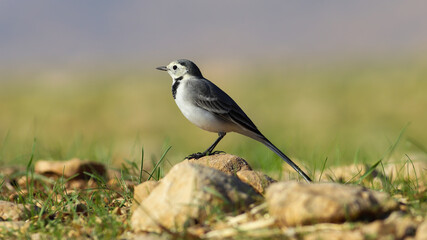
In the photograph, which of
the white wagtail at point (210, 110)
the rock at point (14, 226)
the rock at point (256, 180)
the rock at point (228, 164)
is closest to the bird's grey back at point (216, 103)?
the white wagtail at point (210, 110)

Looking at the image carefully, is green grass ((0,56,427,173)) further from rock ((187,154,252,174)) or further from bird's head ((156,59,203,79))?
rock ((187,154,252,174))

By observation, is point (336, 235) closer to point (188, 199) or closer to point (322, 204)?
point (322, 204)

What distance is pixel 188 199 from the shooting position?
340cm

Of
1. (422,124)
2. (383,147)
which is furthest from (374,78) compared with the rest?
(383,147)

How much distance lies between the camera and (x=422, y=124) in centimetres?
1748

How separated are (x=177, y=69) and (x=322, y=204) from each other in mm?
3517

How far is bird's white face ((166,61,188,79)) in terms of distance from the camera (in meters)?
6.22

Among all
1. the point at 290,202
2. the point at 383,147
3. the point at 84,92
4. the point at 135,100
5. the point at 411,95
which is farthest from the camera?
the point at 84,92

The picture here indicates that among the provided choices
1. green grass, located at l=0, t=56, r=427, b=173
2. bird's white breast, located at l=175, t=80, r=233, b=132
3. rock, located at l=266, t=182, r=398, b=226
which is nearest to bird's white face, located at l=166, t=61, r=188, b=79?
bird's white breast, located at l=175, t=80, r=233, b=132

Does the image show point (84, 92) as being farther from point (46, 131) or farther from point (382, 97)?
point (382, 97)

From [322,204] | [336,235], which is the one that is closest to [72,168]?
[322,204]

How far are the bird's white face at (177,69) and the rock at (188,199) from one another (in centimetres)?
270

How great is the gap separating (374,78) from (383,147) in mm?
15900

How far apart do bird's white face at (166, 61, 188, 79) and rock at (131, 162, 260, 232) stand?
270 centimetres
